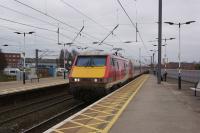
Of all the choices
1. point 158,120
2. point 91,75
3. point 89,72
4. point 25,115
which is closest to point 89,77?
point 91,75

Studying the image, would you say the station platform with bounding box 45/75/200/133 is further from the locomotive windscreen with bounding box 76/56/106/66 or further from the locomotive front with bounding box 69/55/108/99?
the locomotive windscreen with bounding box 76/56/106/66

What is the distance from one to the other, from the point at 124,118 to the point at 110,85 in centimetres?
1046

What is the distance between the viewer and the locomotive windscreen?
22.8m

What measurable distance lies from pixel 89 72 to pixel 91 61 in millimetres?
974

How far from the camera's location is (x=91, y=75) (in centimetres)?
2200

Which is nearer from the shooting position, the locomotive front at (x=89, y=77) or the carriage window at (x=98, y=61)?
the locomotive front at (x=89, y=77)

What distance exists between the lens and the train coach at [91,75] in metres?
21.7

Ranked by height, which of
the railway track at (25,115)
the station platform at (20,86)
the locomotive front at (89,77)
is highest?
the locomotive front at (89,77)

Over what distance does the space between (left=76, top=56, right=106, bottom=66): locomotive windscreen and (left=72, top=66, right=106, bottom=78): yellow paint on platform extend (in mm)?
353

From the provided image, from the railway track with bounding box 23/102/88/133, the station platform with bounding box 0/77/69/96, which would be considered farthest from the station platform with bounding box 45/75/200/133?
the station platform with bounding box 0/77/69/96

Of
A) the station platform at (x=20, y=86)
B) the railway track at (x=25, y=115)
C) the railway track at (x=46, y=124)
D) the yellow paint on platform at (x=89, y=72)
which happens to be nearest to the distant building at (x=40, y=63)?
the station platform at (x=20, y=86)

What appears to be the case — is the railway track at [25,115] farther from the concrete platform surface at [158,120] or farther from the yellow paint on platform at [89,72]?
the concrete platform surface at [158,120]

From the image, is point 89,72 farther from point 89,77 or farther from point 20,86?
point 20,86

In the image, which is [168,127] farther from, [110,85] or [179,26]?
[179,26]
